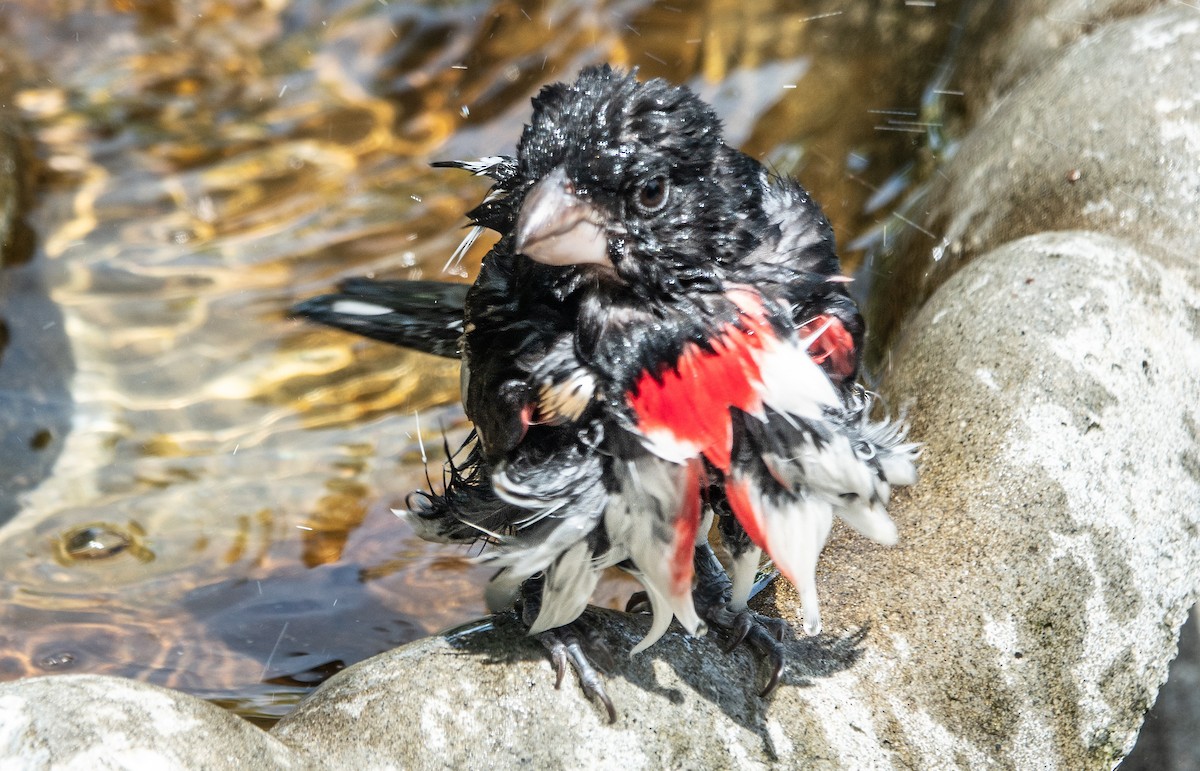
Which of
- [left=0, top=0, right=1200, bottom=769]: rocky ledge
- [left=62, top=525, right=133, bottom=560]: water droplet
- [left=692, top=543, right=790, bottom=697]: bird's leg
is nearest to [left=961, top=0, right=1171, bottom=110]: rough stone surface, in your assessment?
[left=0, top=0, right=1200, bottom=769]: rocky ledge

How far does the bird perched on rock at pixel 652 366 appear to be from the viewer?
7.06 feet

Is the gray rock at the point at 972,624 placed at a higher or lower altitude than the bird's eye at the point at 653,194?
lower

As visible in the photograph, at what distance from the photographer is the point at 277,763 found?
7.08 ft

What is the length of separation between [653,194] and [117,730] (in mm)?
1272

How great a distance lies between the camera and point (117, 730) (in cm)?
199

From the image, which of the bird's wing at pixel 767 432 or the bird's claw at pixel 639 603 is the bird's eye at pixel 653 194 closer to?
the bird's wing at pixel 767 432

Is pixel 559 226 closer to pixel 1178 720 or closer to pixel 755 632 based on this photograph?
pixel 755 632

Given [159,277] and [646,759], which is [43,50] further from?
[646,759]

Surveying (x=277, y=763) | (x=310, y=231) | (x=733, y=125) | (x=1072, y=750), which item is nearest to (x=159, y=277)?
(x=310, y=231)

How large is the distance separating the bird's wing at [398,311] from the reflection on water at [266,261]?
96 cm

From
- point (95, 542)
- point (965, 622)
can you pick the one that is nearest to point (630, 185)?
point (965, 622)

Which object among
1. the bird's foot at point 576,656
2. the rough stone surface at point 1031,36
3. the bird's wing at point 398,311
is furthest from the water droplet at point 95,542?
the rough stone surface at point 1031,36

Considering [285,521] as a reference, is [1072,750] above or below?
above

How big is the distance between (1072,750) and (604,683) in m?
1.01
